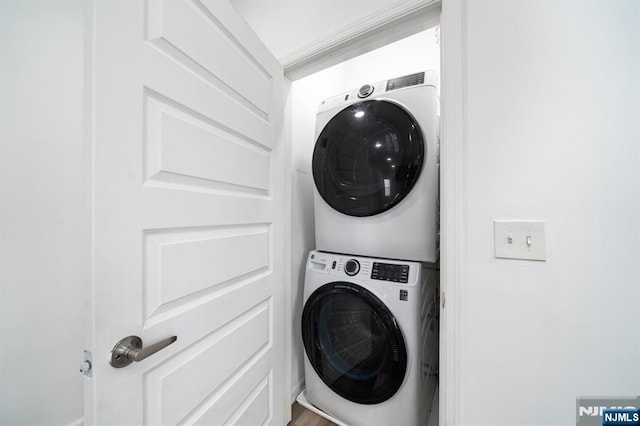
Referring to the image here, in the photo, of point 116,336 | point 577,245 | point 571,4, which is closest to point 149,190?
point 116,336

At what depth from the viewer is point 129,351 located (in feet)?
1.65

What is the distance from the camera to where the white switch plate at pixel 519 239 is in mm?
695

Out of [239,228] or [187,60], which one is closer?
[187,60]

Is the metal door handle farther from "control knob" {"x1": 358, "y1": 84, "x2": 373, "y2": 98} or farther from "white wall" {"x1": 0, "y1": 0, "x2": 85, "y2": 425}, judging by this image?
"control knob" {"x1": 358, "y1": 84, "x2": 373, "y2": 98}

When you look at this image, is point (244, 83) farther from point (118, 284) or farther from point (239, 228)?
point (118, 284)

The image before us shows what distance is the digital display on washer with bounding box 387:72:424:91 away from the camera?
1124 mm

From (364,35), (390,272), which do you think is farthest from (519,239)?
(364,35)

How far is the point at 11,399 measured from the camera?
77cm

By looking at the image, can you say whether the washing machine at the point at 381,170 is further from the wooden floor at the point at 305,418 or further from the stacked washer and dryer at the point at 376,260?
the wooden floor at the point at 305,418

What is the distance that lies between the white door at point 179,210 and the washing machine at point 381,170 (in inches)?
17.1

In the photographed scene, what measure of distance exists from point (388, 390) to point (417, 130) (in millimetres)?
1241

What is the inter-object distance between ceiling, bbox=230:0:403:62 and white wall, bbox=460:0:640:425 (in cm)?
47

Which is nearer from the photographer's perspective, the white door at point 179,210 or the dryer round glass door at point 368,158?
the white door at point 179,210

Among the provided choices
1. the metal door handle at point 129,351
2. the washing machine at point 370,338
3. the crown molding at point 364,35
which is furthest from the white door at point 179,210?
the washing machine at point 370,338
